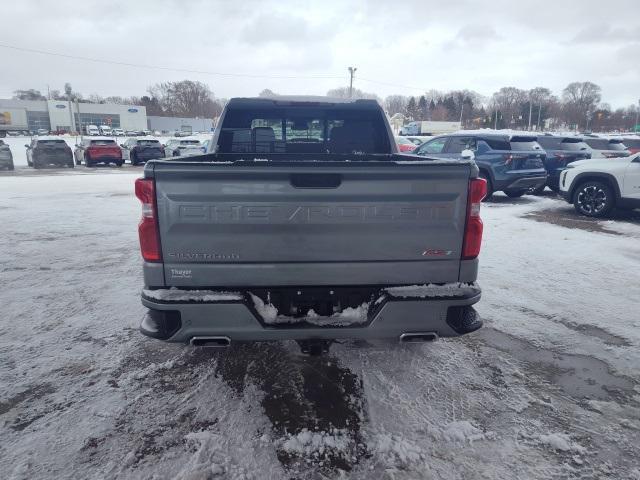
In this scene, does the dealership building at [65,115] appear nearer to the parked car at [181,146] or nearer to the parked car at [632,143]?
the parked car at [181,146]

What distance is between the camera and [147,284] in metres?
2.79

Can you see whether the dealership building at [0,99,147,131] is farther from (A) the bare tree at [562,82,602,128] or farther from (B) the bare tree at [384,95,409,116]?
(A) the bare tree at [562,82,602,128]

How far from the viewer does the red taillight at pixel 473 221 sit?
2.83 metres

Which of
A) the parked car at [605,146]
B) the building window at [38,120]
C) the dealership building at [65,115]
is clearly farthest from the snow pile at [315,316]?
the building window at [38,120]

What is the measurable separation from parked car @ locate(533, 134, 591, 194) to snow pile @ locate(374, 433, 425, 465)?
40.6 ft

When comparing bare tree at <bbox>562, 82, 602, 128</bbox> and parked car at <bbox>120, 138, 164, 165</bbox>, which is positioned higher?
bare tree at <bbox>562, 82, 602, 128</bbox>

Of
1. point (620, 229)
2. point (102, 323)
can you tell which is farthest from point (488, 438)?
point (620, 229)

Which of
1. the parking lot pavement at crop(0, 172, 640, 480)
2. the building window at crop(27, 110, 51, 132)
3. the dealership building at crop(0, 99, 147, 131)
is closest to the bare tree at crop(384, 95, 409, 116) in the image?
the dealership building at crop(0, 99, 147, 131)

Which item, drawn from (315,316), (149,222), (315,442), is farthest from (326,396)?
(149,222)

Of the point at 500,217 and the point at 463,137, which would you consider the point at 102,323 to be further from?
the point at 463,137

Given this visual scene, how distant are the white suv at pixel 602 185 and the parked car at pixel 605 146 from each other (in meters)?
4.29

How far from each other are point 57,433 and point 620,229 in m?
9.98

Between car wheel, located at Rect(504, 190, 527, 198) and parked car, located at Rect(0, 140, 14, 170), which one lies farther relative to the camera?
parked car, located at Rect(0, 140, 14, 170)

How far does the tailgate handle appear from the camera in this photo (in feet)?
8.83
